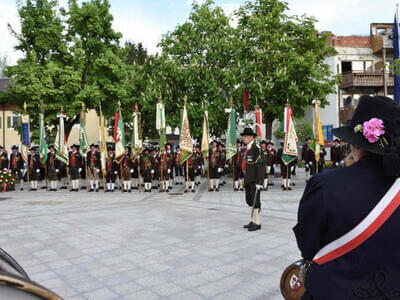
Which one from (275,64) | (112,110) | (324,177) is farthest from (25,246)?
(112,110)

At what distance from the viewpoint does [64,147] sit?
15789 mm

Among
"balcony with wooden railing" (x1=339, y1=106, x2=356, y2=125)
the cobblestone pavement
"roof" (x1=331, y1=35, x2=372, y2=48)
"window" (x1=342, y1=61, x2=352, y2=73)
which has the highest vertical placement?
"roof" (x1=331, y1=35, x2=372, y2=48)

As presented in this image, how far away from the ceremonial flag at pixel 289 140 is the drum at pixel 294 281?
12.0 metres

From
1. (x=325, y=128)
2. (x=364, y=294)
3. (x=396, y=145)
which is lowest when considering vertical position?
(x=364, y=294)

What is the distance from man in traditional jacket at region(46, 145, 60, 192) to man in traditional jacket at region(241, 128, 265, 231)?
11.9m

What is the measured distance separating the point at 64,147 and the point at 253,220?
11408 mm

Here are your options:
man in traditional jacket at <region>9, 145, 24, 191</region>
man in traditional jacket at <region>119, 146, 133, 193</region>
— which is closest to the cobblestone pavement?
man in traditional jacket at <region>119, 146, 133, 193</region>

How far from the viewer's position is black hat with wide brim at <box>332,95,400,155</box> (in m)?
1.75

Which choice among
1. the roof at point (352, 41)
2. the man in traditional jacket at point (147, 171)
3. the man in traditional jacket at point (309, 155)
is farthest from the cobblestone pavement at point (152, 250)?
the roof at point (352, 41)

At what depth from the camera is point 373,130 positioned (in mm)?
1747

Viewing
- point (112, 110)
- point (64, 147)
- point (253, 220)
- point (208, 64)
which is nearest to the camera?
point (253, 220)

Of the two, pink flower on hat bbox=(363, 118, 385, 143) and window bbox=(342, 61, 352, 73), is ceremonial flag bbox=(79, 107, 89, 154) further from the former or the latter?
window bbox=(342, 61, 352, 73)

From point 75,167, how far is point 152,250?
38.8 ft

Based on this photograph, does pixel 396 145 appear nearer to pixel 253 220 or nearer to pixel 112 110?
pixel 253 220
